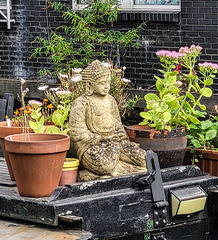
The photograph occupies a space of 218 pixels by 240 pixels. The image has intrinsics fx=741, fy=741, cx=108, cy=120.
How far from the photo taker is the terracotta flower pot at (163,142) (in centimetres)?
621

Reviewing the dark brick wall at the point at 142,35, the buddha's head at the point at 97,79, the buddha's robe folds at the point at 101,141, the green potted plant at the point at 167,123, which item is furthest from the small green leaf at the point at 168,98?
the dark brick wall at the point at 142,35

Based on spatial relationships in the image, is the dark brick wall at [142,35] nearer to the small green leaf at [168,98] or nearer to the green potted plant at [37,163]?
the small green leaf at [168,98]

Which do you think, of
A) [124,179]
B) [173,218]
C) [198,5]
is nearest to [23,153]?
[124,179]

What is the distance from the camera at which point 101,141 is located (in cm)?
593

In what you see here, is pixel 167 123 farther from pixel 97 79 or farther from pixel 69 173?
pixel 69 173

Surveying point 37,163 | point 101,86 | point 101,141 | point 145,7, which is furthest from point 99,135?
point 145,7

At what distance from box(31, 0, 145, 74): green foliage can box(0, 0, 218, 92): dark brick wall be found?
195 millimetres

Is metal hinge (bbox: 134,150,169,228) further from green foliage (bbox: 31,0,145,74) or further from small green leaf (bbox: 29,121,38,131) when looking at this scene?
green foliage (bbox: 31,0,145,74)

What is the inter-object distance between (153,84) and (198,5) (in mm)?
1304

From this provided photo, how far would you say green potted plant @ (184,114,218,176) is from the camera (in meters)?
6.70

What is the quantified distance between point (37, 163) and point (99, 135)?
774mm

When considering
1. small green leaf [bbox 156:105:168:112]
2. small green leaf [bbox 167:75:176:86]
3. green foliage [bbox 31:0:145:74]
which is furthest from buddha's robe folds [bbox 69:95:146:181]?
green foliage [bbox 31:0:145:74]

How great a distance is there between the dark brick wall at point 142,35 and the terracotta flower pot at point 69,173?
4.40m

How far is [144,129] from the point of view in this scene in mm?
6492
